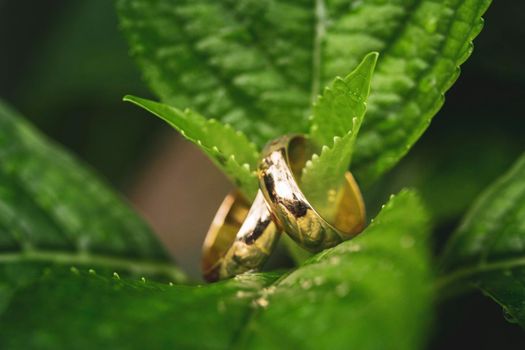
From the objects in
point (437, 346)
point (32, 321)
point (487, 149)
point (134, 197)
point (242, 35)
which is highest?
point (242, 35)

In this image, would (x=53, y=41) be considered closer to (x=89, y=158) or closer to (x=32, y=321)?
(x=89, y=158)

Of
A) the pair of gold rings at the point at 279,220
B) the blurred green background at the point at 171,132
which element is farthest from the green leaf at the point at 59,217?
the blurred green background at the point at 171,132

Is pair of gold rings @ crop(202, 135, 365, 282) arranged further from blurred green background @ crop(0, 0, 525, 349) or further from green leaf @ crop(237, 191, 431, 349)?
Result: blurred green background @ crop(0, 0, 525, 349)

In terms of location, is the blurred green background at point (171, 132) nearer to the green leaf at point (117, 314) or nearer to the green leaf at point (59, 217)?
the green leaf at point (59, 217)

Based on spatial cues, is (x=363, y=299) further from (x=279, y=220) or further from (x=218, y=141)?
(x=218, y=141)

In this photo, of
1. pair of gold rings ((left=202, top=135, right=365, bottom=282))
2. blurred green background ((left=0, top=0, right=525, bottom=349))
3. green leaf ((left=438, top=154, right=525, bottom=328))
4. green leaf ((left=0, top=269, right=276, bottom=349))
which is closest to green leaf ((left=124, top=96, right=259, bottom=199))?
pair of gold rings ((left=202, top=135, right=365, bottom=282))

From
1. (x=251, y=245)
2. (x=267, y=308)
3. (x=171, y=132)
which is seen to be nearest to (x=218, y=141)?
(x=251, y=245)

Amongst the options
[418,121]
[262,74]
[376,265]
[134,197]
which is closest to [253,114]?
[262,74]
